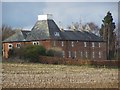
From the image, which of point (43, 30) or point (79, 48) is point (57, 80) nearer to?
point (43, 30)

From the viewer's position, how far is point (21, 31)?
→ 113ft

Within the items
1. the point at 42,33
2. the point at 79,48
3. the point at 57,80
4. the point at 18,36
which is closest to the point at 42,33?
the point at 42,33

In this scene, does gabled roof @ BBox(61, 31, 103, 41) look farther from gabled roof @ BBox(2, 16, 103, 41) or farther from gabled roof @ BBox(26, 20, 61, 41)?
gabled roof @ BBox(26, 20, 61, 41)

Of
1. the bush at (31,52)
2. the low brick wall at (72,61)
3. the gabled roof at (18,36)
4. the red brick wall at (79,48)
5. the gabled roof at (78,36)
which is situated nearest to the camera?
the low brick wall at (72,61)

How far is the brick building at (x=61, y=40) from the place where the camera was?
33938mm

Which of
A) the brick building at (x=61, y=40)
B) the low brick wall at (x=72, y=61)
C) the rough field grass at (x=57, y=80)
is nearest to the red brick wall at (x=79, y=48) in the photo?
the brick building at (x=61, y=40)

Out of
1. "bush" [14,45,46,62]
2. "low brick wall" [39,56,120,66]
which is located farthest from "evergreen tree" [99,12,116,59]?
"bush" [14,45,46,62]

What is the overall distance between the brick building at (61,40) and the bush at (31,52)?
3596 mm

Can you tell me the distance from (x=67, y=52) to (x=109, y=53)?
16.8ft

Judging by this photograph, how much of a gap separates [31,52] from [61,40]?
912cm

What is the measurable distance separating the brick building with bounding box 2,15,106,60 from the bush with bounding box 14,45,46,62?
3.60 m

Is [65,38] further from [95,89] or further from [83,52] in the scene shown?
[95,89]

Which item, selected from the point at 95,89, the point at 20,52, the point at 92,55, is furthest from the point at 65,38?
the point at 95,89

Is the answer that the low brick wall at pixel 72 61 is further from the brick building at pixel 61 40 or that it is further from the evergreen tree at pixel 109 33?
the evergreen tree at pixel 109 33
